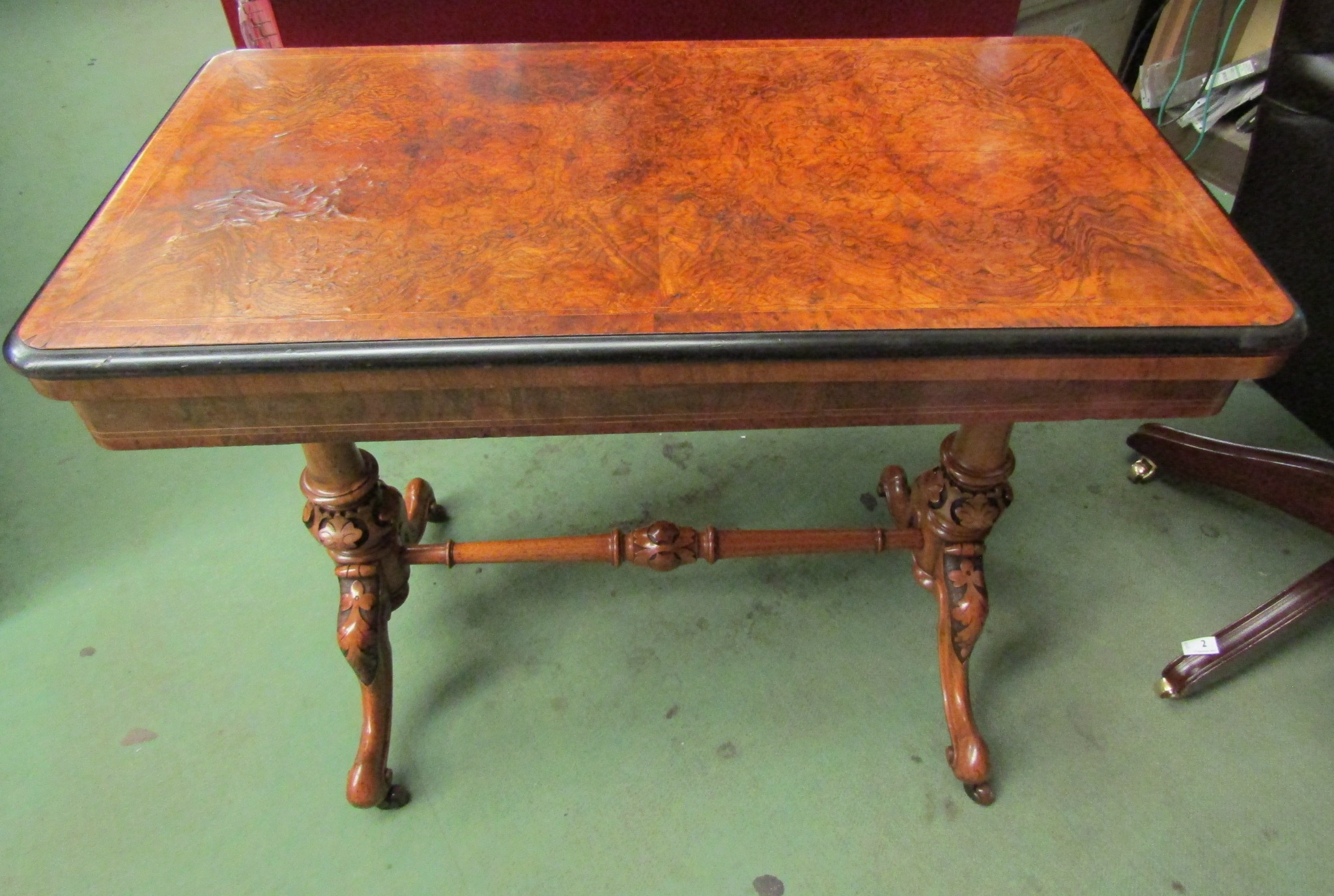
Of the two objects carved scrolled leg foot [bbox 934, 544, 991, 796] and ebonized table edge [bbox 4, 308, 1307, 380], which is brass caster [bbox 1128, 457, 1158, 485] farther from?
ebonized table edge [bbox 4, 308, 1307, 380]

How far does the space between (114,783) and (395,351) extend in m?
0.93

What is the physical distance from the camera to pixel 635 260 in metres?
0.88

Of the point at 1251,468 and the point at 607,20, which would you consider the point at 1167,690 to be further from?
the point at 607,20

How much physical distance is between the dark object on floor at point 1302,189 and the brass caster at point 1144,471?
286 millimetres

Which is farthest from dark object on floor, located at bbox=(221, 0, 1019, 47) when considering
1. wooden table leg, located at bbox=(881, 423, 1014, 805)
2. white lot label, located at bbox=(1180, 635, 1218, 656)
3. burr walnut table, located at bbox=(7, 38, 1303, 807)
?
white lot label, located at bbox=(1180, 635, 1218, 656)

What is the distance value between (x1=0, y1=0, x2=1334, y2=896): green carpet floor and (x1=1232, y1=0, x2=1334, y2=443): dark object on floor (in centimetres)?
35

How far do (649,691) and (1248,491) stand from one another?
1092mm

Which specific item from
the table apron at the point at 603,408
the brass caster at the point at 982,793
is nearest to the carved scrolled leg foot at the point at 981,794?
the brass caster at the point at 982,793

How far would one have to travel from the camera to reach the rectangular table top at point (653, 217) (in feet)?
2.62

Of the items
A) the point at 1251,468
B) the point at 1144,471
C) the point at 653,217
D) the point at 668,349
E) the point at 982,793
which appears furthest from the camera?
the point at 1144,471

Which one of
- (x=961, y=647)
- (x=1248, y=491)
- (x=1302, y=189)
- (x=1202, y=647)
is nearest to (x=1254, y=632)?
(x=1202, y=647)

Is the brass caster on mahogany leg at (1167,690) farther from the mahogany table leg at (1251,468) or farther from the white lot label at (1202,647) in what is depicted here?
the mahogany table leg at (1251,468)

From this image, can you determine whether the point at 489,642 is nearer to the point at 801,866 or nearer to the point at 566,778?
the point at 566,778

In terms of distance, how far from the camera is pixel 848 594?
4.93 feet
